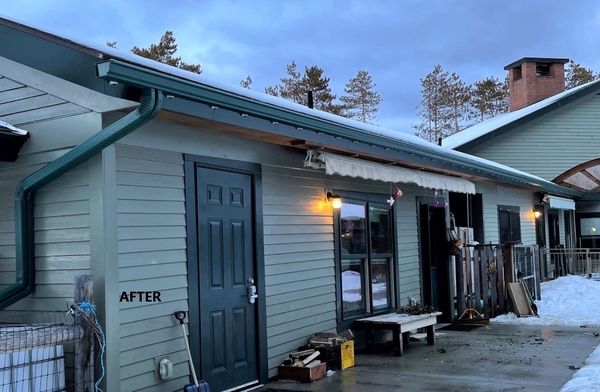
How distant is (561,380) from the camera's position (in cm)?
645

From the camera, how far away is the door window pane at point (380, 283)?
29.3 feet

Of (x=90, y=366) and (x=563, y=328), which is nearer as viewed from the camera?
(x=90, y=366)

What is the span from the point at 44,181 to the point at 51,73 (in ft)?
2.88

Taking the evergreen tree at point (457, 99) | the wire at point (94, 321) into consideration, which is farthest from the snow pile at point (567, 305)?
the evergreen tree at point (457, 99)

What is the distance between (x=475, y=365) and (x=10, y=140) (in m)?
5.53

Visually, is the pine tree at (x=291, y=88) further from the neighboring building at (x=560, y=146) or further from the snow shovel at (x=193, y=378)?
the snow shovel at (x=193, y=378)

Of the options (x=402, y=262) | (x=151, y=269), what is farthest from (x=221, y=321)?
(x=402, y=262)

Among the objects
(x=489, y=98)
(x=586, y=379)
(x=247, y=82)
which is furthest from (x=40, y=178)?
(x=489, y=98)

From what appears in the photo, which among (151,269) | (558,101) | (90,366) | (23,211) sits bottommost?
(90,366)

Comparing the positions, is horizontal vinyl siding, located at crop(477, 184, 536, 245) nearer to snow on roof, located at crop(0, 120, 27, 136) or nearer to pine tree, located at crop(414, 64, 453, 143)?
snow on roof, located at crop(0, 120, 27, 136)

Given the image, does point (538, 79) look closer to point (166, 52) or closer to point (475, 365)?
point (166, 52)

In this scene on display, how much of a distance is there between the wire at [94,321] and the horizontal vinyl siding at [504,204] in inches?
399

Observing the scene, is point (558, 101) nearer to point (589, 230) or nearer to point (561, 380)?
point (589, 230)

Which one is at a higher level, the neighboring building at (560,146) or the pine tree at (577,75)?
the pine tree at (577,75)
